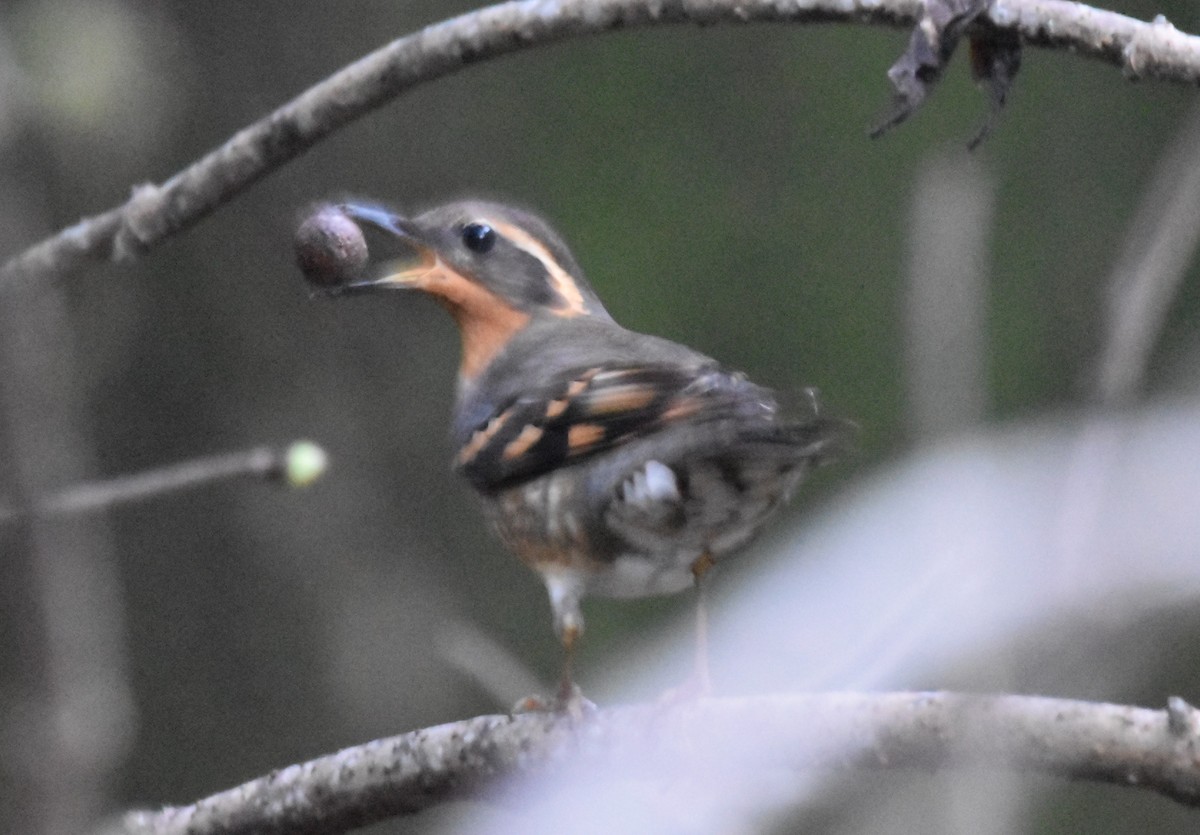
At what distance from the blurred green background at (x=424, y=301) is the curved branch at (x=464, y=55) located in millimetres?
1830

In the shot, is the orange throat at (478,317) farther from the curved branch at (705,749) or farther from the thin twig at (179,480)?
the curved branch at (705,749)

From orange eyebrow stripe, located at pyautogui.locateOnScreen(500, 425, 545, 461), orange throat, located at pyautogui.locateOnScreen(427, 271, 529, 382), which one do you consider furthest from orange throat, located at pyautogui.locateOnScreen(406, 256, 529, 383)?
orange eyebrow stripe, located at pyautogui.locateOnScreen(500, 425, 545, 461)

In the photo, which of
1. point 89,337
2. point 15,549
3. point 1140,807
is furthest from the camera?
point 1140,807

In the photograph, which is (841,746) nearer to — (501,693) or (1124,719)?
(1124,719)

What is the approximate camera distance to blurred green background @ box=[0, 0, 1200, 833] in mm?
5371

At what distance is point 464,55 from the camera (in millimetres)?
2670

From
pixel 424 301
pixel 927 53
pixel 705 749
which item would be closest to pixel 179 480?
pixel 705 749

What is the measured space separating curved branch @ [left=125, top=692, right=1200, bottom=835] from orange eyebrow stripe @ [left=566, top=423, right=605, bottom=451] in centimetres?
51

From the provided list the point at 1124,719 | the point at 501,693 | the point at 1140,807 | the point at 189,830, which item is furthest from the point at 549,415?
the point at 1140,807

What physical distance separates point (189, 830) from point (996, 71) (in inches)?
66.2

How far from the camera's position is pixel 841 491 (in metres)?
5.64

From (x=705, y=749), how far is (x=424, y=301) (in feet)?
10.8

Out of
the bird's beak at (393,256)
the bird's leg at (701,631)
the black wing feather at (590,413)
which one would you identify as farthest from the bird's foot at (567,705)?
the bird's beak at (393,256)

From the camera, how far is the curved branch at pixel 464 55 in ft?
7.66
